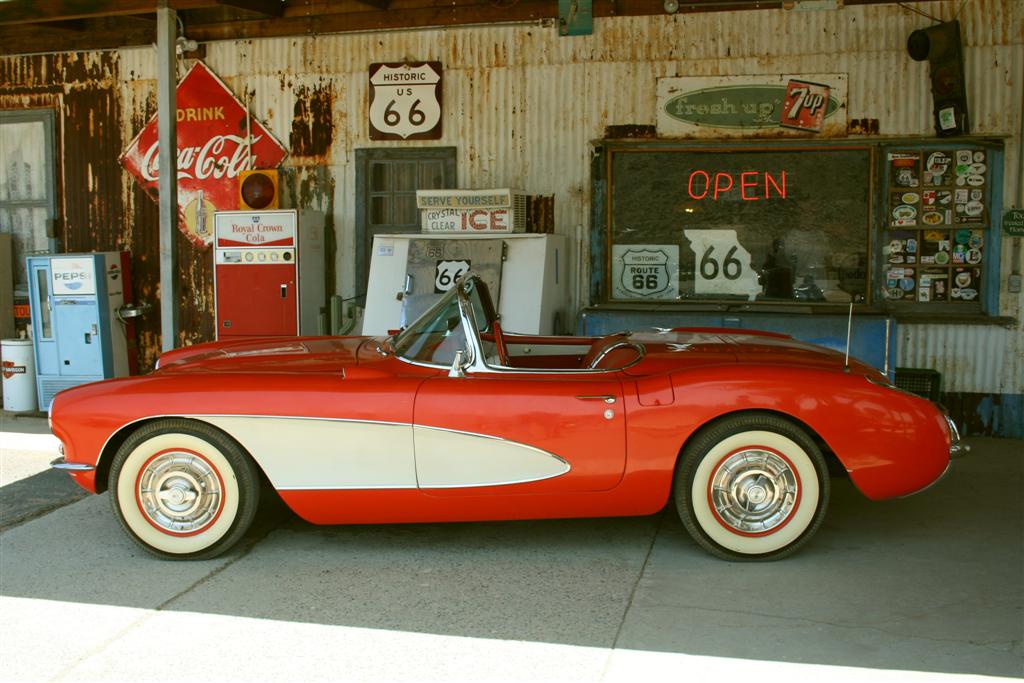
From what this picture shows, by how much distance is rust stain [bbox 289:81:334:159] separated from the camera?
9156mm

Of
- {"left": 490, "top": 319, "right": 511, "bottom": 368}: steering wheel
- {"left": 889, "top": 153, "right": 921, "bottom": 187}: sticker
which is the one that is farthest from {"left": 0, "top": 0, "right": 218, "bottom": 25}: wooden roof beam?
{"left": 889, "top": 153, "right": 921, "bottom": 187}: sticker

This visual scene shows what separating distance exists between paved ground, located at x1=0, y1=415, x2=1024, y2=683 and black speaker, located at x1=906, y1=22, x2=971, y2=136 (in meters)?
3.47

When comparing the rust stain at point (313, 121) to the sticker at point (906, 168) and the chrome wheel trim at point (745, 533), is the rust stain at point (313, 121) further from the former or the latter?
the chrome wheel trim at point (745, 533)

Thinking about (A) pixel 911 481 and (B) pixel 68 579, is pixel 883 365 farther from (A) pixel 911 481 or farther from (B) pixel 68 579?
(B) pixel 68 579

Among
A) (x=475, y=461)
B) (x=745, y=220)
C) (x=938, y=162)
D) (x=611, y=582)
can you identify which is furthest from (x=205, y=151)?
(x=611, y=582)

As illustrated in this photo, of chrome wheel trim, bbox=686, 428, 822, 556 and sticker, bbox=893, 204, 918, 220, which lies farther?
sticker, bbox=893, 204, 918, 220

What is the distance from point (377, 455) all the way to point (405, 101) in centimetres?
510

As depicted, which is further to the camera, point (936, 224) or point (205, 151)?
point (205, 151)

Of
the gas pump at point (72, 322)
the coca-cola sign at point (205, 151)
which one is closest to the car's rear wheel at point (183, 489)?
the gas pump at point (72, 322)

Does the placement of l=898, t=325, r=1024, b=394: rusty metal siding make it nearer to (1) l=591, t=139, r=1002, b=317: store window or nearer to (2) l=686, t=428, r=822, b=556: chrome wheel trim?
(1) l=591, t=139, r=1002, b=317: store window

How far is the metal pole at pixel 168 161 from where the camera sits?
7.45 metres

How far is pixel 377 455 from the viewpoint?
4656mm

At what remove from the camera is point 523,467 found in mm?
4629

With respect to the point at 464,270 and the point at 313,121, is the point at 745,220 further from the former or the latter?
the point at 313,121
